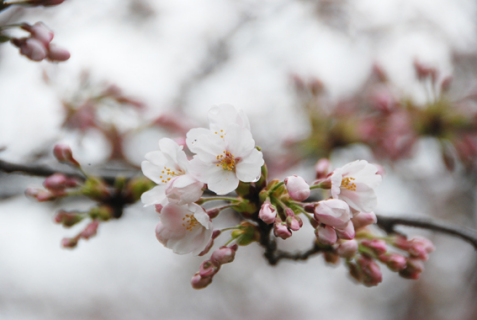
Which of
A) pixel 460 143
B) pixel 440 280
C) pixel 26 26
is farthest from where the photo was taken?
pixel 440 280

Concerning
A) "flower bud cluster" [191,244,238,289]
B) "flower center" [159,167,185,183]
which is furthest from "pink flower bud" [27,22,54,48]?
"flower bud cluster" [191,244,238,289]

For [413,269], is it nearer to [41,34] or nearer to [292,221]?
[292,221]

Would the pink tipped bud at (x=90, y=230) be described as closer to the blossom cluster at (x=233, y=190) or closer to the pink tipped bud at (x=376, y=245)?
the blossom cluster at (x=233, y=190)

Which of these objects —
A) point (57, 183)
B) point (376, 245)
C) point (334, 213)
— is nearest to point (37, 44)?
point (57, 183)

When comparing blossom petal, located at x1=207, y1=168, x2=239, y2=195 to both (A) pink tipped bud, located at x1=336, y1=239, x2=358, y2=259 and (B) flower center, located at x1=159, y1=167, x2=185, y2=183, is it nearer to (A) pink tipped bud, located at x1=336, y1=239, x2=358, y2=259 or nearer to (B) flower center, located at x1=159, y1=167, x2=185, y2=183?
(B) flower center, located at x1=159, y1=167, x2=185, y2=183

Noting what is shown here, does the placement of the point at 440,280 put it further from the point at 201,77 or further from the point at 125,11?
the point at 125,11

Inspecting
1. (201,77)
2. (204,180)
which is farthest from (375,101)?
(201,77)
